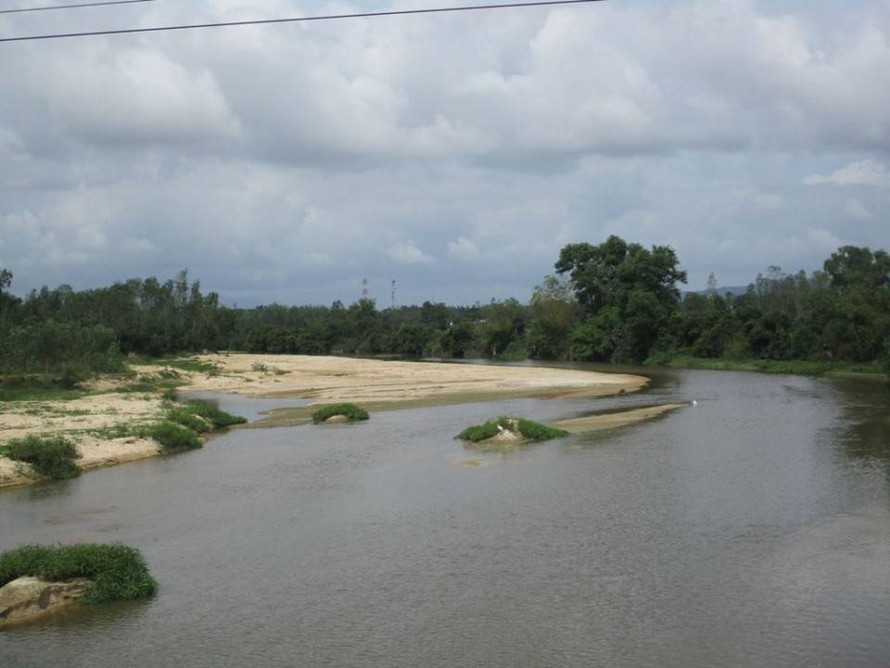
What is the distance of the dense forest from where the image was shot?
6588 cm

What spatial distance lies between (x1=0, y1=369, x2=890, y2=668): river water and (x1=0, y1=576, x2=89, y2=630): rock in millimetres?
397

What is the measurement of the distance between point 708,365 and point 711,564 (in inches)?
3002

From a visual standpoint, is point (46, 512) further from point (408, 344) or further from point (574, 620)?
point (408, 344)

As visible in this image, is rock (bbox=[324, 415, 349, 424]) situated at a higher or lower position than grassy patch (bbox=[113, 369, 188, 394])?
lower

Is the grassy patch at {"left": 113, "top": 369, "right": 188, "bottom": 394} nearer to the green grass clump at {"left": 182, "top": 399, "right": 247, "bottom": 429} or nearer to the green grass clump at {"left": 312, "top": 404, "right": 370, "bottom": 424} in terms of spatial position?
the green grass clump at {"left": 182, "top": 399, "right": 247, "bottom": 429}

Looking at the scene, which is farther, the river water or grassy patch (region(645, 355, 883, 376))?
grassy patch (region(645, 355, 883, 376))

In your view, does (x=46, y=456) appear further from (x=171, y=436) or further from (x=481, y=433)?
(x=481, y=433)

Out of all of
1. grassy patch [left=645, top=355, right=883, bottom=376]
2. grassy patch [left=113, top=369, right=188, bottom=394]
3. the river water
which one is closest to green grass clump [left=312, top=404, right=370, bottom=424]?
the river water

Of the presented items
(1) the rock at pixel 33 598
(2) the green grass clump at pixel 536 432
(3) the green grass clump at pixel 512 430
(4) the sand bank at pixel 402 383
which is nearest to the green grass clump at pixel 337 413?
(3) the green grass clump at pixel 512 430

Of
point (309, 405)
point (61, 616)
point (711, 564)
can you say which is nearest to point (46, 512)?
point (61, 616)

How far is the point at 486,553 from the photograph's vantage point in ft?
61.9

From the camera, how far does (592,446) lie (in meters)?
33.7

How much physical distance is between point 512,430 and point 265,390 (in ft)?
113

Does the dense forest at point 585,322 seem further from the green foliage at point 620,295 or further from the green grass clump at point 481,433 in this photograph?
the green grass clump at point 481,433
